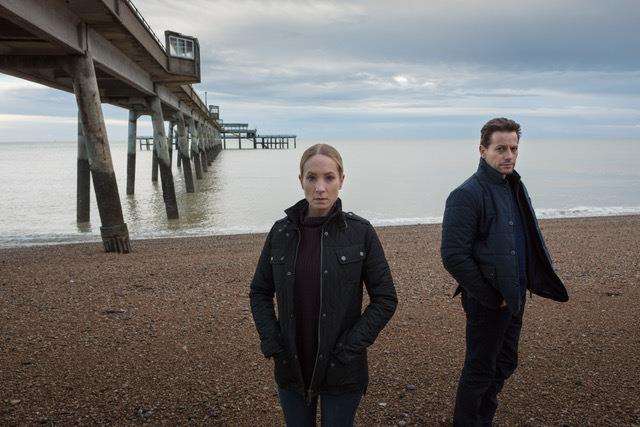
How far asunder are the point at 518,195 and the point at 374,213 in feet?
52.8

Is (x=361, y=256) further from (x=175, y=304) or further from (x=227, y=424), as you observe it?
(x=175, y=304)

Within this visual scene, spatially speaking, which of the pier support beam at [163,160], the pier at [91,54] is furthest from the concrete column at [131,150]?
the pier at [91,54]

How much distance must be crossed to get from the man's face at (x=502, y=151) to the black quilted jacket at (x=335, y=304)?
3.17 ft

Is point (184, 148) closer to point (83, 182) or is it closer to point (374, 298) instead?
point (83, 182)

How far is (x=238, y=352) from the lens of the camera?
4.44 metres

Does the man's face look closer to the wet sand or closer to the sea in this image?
the wet sand

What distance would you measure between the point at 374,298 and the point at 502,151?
1182 millimetres

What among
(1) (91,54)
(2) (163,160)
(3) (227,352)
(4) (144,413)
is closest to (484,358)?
(4) (144,413)

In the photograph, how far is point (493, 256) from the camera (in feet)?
8.86

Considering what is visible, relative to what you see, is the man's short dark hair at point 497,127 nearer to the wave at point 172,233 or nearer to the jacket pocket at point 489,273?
the jacket pocket at point 489,273

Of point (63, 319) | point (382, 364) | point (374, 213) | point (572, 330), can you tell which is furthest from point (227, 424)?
point (374, 213)

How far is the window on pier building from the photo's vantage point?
14508 millimetres

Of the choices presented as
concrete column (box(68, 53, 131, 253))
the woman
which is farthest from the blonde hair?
concrete column (box(68, 53, 131, 253))

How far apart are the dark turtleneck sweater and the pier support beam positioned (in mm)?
14775
